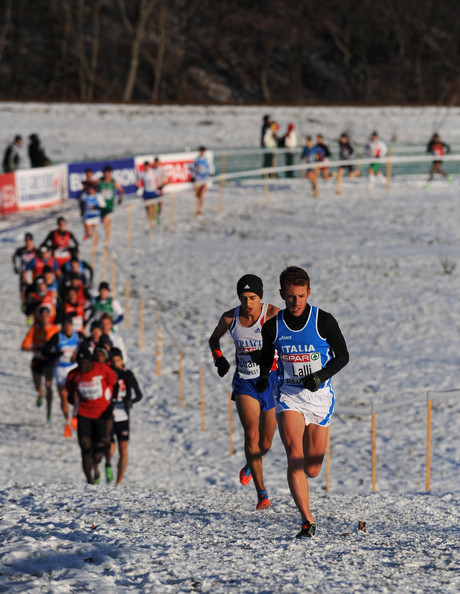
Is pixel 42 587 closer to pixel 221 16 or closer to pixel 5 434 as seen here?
pixel 5 434

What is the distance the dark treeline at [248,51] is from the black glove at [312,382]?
180 ft

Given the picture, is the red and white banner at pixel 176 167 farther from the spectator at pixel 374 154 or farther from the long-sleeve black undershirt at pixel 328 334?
the long-sleeve black undershirt at pixel 328 334

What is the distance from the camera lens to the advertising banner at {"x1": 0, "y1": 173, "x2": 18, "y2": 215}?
26094mm

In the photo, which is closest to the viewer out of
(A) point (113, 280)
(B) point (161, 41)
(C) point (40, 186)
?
(A) point (113, 280)

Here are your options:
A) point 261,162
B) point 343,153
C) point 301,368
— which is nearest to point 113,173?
point 261,162

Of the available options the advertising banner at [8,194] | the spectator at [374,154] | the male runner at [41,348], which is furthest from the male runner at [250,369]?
the spectator at [374,154]

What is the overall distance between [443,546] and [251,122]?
37.0 m

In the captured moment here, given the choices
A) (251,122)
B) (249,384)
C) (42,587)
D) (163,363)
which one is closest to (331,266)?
(163,363)

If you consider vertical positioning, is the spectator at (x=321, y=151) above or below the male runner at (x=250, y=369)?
above

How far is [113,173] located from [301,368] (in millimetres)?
21863

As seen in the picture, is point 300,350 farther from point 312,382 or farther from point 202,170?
point 202,170

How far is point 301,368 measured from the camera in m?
6.85

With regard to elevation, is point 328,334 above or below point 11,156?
below

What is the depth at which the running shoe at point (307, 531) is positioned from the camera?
6.93 meters
